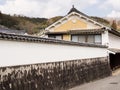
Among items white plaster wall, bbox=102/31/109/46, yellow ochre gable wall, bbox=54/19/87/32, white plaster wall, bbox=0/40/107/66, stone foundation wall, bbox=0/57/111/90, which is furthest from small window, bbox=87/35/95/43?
white plaster wall, bbox=0/40/107/66

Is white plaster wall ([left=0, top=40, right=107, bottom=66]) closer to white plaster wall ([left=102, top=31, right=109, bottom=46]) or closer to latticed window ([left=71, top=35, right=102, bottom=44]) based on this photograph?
white plaster wall ([left=102, top=31, right=109, bottom=46])

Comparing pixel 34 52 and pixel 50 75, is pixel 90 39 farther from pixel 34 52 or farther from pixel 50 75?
pixel 34 52

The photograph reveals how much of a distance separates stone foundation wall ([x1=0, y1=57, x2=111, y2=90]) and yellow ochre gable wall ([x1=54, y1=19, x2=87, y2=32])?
9.43 metres

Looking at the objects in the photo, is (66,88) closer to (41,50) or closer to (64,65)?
(64,65)

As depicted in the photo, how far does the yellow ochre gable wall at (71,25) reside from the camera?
34.5 metres

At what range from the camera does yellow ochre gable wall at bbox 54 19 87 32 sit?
34.5 m

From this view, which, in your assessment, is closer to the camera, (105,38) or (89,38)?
(105,38)

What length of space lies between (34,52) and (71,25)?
2129 cm

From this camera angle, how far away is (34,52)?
47.1 ft

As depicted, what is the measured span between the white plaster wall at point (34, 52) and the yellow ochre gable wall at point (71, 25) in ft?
41.3

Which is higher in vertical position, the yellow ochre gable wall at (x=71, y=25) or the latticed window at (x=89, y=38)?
the yellow ochre gable wall at (x=71, y=25)

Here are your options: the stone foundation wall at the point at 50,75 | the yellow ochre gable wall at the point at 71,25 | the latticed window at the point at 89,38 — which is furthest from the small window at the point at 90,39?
the stone foundation wall at the point at 50,75

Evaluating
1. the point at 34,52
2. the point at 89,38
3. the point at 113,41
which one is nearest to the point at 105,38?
the point at 89,38

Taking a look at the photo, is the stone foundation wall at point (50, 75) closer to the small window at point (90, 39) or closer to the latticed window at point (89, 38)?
the latticed window at point (89, 38)
